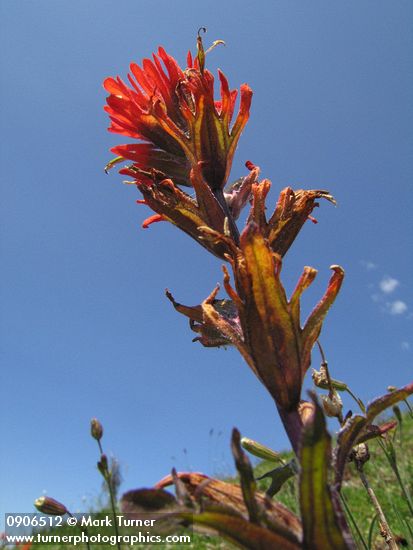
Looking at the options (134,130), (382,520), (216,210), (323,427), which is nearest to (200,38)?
(134,130)

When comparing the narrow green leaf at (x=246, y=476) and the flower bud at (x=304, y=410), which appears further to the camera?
the flower bud at (x=304, y=410)

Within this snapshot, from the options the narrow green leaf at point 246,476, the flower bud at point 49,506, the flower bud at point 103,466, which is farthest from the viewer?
the flower bud at point 49,506

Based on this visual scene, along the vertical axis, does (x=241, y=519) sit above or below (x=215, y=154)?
below

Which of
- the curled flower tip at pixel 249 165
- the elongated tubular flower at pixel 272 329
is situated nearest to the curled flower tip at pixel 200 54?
the curled flower tip at pixel 249 165

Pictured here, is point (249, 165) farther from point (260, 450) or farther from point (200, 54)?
point (260, 450)

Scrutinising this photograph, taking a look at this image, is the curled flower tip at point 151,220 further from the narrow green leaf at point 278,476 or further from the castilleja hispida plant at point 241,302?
the narrow green leaf at point 278,476

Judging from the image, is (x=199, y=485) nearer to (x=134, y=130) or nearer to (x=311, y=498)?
(x=311, y=498)
